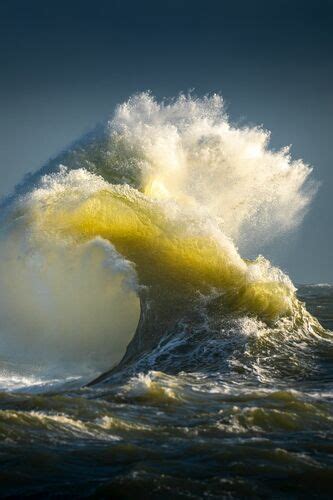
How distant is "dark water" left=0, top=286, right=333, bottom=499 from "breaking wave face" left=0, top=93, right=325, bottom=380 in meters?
2.24

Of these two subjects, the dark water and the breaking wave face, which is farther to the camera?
the breaking wave face

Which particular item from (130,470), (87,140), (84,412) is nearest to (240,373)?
(84,412)

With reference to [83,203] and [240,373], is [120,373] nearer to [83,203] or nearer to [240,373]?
[240,373]

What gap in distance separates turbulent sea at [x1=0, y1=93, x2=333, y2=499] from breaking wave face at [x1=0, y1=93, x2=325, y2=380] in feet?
0.17

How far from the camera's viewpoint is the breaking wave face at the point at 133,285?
14.1m

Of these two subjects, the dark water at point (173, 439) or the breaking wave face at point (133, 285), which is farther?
the breaking wave face at point (133, 285)

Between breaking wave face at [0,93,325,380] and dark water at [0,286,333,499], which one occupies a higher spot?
breaking wave face at [0,93,325,380]

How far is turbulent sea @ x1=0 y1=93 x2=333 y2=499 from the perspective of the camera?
22.0ft

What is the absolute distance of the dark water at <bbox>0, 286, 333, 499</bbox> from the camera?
6160mm

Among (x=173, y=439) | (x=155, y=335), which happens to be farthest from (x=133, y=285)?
(x=173, y=439)

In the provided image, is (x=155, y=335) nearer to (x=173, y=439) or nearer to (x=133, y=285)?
(x=133, y=285)

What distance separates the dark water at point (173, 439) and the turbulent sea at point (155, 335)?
0.03m

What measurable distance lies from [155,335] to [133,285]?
236 cm

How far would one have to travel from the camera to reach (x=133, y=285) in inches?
661
